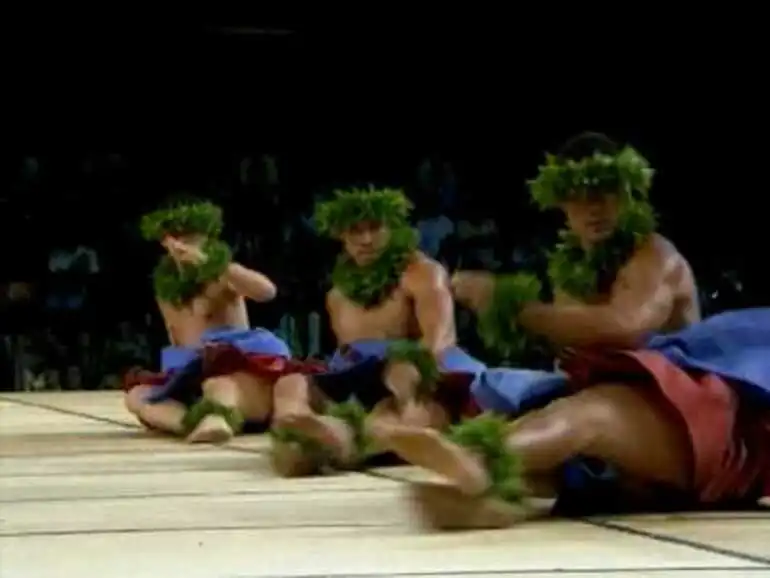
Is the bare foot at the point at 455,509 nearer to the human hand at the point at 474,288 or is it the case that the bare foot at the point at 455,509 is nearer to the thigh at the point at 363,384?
the human hand at the point at 474,288

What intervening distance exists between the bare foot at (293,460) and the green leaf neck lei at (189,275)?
0.80m

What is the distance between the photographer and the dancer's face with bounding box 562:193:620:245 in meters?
1.58

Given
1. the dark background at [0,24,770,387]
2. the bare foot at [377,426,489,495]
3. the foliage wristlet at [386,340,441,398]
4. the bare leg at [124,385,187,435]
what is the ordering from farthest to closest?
the dark background at [0,24,770,387]
the bare leg at [124,385,187,435]
the foliage wristlet at [386,340,441,398]
the bare foot at [377,426,489,495]

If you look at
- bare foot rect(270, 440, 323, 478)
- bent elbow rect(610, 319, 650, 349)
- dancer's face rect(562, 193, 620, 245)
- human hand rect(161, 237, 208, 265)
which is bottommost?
bare foot rect(270, 440, 323, 478)

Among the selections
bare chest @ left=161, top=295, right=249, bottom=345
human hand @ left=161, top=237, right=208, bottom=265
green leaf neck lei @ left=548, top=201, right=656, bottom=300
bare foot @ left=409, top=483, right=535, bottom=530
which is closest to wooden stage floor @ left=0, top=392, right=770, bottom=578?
bare foot @ left=409, top=483, right=535, bottom=530

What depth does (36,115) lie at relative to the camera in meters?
4.63

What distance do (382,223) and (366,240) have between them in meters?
0.03

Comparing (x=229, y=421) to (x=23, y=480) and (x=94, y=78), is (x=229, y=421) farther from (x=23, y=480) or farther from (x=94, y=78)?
(x=94, y=78)

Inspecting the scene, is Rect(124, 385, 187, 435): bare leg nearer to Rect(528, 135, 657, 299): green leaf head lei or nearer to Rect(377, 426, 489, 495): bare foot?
Rect(528, 135, 657, 299): green leaf head lei

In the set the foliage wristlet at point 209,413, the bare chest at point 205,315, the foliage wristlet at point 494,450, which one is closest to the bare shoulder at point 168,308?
the bare chest at point 205,315

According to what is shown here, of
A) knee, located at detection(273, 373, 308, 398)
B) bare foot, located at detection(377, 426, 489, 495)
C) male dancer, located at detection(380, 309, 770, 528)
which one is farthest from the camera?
knee, located at detection(273, 373, 308, 398)

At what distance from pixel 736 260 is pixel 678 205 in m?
0.19

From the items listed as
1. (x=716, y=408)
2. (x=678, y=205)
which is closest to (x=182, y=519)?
(x=716, y=408)

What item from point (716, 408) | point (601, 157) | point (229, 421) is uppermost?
point (601, 157)
